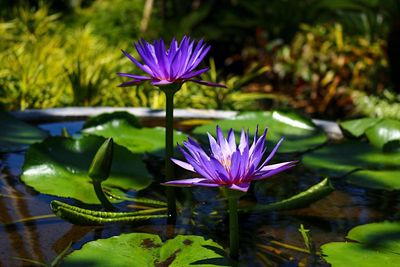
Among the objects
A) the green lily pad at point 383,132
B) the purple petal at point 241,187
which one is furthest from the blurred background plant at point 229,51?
the purple petal at point 241,187

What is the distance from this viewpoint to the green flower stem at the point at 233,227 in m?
0.90

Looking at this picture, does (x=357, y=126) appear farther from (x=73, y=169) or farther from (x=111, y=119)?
(x=73, y=169)

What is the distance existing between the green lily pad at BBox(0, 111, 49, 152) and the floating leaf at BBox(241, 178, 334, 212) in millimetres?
697

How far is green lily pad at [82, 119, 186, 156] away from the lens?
5.21 feet

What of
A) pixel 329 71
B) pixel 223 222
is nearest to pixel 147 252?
pixel 223 222

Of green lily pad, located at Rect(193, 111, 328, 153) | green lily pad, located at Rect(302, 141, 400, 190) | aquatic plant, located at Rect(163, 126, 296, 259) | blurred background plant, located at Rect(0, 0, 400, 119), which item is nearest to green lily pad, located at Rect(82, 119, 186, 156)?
green lily pad, located at Rect(193, 111, 328, 153)

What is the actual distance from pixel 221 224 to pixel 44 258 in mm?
350

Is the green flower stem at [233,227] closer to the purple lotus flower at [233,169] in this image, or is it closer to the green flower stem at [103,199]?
the purple lotus flower at [233,169]

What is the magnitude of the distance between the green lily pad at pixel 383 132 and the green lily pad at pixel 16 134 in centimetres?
87

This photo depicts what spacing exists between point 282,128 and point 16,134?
72cm

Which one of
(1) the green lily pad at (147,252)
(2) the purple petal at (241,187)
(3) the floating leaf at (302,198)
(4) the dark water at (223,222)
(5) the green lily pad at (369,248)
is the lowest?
(4) the dark water at (223,222)

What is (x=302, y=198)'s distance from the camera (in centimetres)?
119

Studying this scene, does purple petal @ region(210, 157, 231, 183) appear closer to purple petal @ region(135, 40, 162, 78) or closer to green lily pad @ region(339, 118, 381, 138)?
purple petal @ region(135, 40, 162, 78)

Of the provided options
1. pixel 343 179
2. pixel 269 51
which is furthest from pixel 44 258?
pixel 269 51
